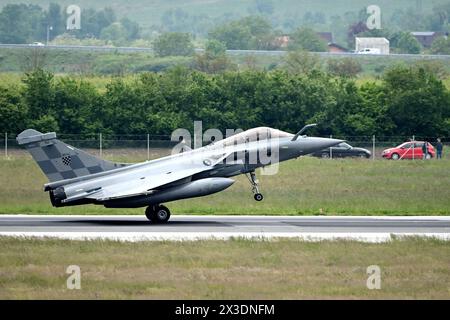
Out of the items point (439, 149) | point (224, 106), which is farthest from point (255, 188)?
point (224, 106)

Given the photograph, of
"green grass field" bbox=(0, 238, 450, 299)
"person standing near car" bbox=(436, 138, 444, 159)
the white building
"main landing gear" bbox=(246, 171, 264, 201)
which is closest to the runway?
"main landing gear" bbox=(246, 171, 264, 201)

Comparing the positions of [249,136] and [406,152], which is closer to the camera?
[249,136]

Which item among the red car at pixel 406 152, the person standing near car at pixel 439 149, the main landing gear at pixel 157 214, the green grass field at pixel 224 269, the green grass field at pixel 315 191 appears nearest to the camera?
the green grass field at pixel 224 269

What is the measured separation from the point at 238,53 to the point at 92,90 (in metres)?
57.1

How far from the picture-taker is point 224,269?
20.8 m

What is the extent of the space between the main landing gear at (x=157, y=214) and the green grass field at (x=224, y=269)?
623cm

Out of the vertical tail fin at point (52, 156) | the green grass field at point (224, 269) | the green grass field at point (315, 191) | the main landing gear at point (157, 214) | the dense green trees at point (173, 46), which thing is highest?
the dense green trees at point (173, 46)

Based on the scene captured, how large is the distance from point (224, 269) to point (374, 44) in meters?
139

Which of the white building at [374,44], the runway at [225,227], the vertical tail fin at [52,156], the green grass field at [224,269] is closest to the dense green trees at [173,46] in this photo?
the white building at [374,44]

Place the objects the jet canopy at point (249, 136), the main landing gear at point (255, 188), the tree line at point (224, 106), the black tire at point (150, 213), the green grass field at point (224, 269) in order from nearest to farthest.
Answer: the green grass field at point (224, 269) < the black tire at point (150, 213) < the main landing gear at point (255, 188) < the jet canopy at point (249, 136) < the tree line at point (224, 106)

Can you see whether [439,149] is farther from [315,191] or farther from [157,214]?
[157,214]

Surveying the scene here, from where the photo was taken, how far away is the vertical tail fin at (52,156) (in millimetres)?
29609

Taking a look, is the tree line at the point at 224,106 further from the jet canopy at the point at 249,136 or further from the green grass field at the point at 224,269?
the green grass field at the point at 224,269
